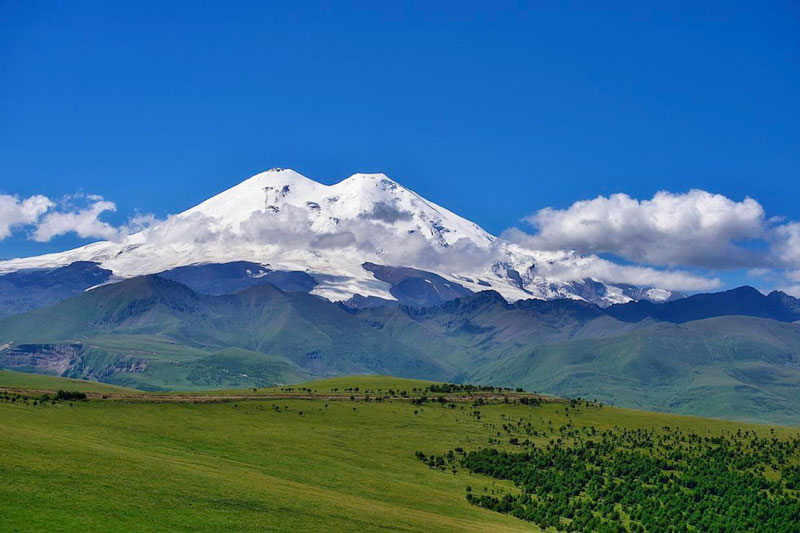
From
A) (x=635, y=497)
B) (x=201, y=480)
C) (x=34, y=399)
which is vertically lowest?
(x=201, y=480)

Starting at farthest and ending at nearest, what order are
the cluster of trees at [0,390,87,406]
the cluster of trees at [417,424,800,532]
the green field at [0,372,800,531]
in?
1. the cluster of trees at [0,390,87,406]
2. the cluster of trees at [417,424,800,532]
3. the green field at [0,372,800,531]

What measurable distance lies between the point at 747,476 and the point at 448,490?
253 feet

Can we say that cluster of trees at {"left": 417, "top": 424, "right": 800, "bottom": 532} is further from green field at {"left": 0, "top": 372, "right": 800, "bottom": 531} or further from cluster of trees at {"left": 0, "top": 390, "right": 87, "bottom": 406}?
cluster of trees at {"left": 0, "top": 390, "right": 87, "bottom": 406}

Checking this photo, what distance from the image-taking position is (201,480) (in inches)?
4636

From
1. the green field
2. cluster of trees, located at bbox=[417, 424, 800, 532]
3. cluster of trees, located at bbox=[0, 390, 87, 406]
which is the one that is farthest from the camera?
cluster of trees, located at bbox=[0, 390, 87, 406]

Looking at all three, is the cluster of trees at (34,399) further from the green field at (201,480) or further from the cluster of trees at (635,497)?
the cluster of trees at (635,497)

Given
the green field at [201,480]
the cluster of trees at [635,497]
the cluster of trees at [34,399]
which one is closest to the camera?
the green field at [201,480]

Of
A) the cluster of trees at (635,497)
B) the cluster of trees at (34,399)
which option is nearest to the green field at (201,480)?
the cluster of trees at (34,399)

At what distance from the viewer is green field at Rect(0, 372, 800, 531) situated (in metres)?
97.9

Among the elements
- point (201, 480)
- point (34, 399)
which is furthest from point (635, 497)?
point (34, 399)

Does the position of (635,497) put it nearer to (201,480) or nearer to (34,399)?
(201,480)

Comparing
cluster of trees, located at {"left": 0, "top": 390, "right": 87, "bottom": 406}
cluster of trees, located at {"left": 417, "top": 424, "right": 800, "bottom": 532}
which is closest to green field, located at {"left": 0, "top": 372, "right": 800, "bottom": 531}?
cluster of trees, located at {"left": 0, "top": 390, "right": 87, "bottom": 406}

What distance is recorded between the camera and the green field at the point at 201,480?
9794 centimetres

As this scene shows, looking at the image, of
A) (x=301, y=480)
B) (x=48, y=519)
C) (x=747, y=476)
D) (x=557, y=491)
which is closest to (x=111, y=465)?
(x=48, y=519)
